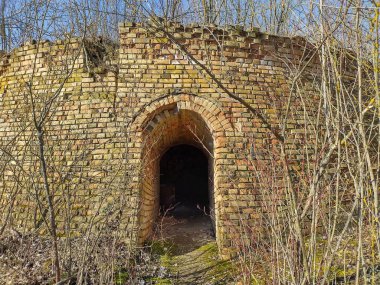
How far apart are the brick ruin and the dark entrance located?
4034 millimetres

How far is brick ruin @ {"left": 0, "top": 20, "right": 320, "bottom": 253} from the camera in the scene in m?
4.22

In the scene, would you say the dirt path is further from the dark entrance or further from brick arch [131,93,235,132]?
the dark entrance

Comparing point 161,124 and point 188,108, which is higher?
point 188,108

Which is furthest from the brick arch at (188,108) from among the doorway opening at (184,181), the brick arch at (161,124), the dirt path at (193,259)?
the doorway opening at (184,181)

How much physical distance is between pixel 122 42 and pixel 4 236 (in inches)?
120

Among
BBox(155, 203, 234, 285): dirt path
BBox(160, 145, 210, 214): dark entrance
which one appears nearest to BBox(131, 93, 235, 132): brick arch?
BBox(155, 203, 234, 285): dirt path

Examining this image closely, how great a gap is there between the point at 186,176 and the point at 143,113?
17.0ft

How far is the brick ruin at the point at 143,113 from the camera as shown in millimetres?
4223

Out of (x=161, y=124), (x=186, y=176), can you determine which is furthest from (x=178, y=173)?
(x=161, y=124)

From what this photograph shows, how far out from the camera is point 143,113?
449 cm

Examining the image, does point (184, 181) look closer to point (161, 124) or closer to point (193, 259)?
point (161, 124)

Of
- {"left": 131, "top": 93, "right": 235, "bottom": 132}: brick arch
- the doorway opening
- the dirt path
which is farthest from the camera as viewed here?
the doorway opening

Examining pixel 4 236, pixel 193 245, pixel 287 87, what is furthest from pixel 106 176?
pixel 287 87

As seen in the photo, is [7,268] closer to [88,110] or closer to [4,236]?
[4,236]
